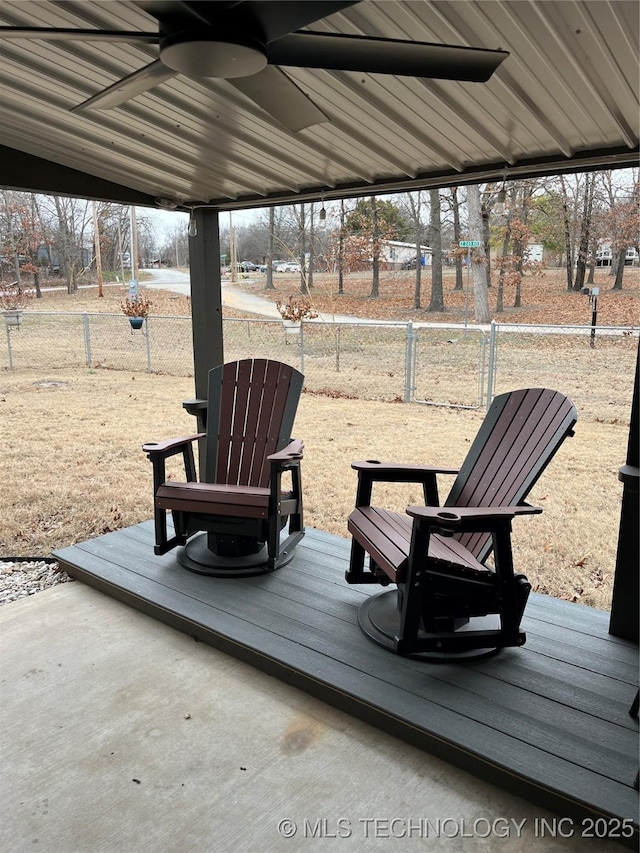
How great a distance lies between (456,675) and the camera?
2.29 metres

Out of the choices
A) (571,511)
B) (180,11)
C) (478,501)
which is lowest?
(571,511)

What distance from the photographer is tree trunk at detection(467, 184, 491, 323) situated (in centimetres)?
1005

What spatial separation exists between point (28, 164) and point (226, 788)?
2.96 metres

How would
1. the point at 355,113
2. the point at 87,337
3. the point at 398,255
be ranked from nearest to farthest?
the point at 355,113 < the point at 87,337 < the point at 398,255

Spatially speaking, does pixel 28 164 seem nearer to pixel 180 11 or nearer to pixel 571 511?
pixel 180 11

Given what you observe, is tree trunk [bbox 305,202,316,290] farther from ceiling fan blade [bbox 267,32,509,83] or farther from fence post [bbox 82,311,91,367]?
ceiling fan blade [bbox 267,32,509,83]

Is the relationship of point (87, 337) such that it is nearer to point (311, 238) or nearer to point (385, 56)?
point (311, 238)

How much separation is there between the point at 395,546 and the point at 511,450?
70 cm

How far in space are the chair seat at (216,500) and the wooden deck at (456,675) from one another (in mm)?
354

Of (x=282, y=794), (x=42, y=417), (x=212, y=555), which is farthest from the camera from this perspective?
(x=42, y=417)

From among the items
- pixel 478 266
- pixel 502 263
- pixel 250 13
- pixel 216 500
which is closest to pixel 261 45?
pixel 250 13

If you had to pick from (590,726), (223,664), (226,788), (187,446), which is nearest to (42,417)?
(187,446)

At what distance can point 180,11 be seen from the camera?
1410 mm

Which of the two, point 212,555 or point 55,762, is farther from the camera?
point 212,555
